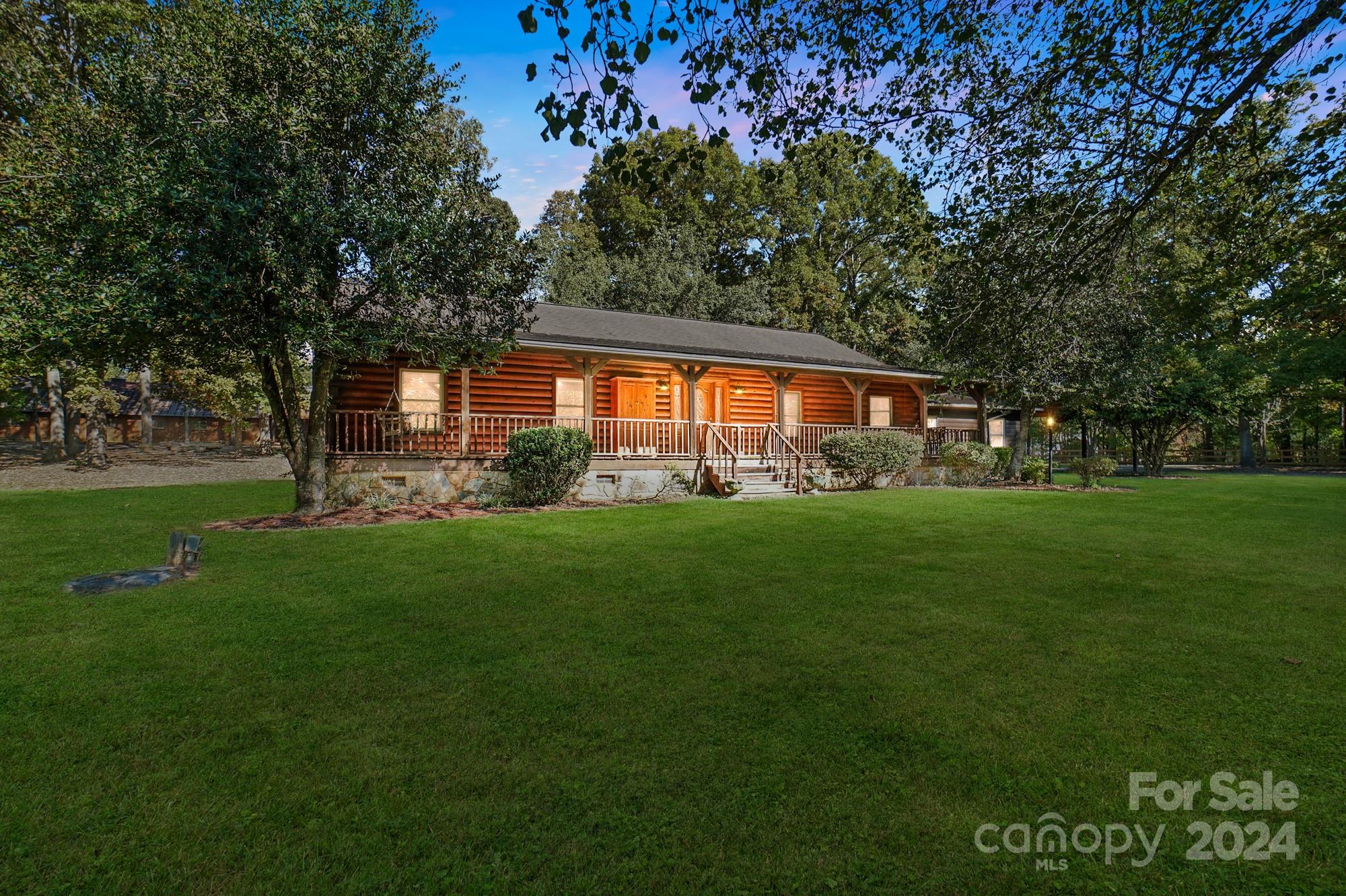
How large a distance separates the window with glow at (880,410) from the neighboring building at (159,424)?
34.3 meters

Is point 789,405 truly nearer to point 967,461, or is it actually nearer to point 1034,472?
point 967,461

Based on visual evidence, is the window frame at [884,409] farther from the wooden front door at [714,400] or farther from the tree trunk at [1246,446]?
the tree trunk at [1246,446]

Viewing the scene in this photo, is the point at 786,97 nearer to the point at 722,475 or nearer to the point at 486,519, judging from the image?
the point at 486,519

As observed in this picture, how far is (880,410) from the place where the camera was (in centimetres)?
2223

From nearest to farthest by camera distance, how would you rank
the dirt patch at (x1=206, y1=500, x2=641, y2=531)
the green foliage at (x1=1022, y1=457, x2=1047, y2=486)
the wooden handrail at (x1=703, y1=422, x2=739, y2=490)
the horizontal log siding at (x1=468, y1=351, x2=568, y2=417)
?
1. the dirt patch at (x1=206, y1=500, x2=641, y2=531)
2. the wooden handrail at (x1=703, y1=422, x2=739, y2=490)
3. the horizontal log siding at (x1=468, y1=351, x2=568, y2=417)
4. the green foliage at (x1=1022, y1=457, x2=1047, y2=486)

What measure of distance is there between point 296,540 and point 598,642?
6185 millimetres

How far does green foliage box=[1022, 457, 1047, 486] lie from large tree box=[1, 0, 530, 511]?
675 inches

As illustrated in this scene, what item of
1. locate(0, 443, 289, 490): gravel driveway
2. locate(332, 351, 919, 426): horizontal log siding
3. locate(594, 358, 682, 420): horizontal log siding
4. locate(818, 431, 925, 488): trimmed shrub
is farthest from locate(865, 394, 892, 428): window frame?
locate(0, 443, 289, 490): gravel driveway

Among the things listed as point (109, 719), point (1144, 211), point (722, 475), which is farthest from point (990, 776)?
point (722, 475)

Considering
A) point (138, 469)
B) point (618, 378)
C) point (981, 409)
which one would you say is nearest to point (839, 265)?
point (981, 409)

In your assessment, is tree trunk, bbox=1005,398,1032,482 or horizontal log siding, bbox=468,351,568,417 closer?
horizontal log siding, bbox=468,351,568,417

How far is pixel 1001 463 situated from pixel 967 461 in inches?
110

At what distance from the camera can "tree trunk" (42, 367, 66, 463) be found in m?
20.8

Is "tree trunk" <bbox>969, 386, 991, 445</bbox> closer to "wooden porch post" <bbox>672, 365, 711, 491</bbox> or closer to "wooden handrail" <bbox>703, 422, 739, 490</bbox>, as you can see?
"wooden handrail" <bbox>703, 422, 739, 490</bbox>
